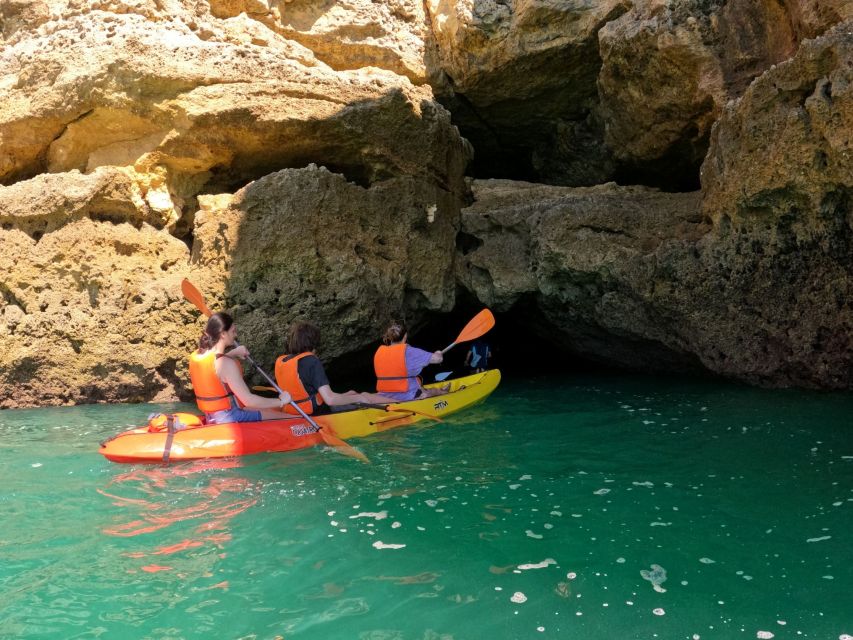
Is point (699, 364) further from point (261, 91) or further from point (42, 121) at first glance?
point (42, 121)

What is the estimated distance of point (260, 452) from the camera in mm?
5531

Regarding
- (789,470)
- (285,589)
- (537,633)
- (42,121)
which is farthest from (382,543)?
(42,121)

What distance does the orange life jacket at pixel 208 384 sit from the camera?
546 cm

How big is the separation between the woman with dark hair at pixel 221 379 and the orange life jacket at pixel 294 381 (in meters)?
0.23

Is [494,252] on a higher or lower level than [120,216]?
lower

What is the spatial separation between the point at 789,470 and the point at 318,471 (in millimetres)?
3304

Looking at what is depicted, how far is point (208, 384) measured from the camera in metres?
5.55

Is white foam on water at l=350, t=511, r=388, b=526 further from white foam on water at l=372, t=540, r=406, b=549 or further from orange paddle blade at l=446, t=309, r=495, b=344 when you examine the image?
orange paddle blade at l=446, t=309, r=495, b=344

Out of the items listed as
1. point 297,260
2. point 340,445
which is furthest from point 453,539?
point 297,260

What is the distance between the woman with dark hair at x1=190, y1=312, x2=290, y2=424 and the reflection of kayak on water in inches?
6.7

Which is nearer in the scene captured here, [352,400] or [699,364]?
[352,400]

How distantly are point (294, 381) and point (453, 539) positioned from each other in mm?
2875

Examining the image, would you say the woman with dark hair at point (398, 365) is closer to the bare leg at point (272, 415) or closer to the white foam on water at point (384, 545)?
the bare leg at point (272, 415)

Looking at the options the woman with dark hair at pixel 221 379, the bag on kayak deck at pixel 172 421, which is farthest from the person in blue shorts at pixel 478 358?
the bag on kayak deck at pixel 172 421
